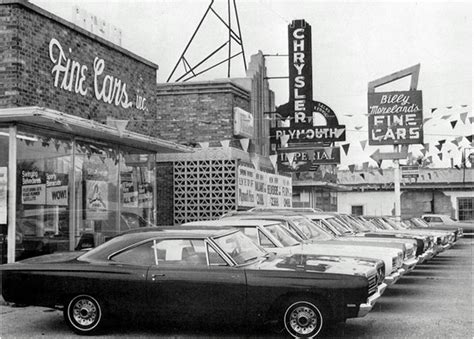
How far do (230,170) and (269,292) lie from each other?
38.0ft

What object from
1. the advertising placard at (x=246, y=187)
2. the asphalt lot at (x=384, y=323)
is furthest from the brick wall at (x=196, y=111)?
the asphalt lot at (x=384, y=323)

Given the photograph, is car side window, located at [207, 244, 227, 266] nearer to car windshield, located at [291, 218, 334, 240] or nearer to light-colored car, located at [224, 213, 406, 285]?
light-colored car, located at [224, 213, 406, 285]

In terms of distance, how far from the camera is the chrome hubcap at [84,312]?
7535 millimetres

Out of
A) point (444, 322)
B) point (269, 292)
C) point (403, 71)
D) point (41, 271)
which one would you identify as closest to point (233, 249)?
point (269, 292)

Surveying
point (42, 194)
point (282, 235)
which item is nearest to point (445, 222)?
point (282, 235)

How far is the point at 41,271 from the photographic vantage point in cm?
775

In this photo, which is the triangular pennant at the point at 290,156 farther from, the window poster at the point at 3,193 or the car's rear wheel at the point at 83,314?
the car's rear wheel at the point at 83,314

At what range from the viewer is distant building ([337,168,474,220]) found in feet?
136

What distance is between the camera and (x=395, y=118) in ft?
78.0

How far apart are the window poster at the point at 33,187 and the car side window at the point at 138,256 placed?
12.3 ft

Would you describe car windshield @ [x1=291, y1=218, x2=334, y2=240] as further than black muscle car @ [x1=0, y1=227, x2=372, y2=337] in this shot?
Yes

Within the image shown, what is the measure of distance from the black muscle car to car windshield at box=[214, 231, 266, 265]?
0.7 inches

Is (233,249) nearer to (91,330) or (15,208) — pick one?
(91,330)

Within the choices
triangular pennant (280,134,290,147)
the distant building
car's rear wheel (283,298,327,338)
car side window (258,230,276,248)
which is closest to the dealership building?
triangular pennant (280,134,290,147)
